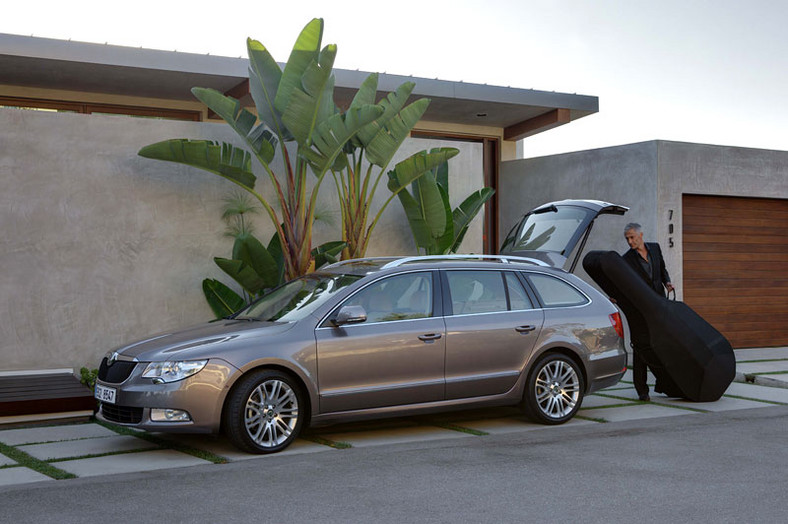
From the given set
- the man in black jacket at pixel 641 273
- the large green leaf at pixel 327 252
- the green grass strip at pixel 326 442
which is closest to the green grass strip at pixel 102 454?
the green grass strip at pixel 326 442

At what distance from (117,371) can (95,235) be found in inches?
176

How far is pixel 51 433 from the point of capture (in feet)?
28.3

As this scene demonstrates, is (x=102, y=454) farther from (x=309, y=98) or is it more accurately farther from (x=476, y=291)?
(x=309, y=98)

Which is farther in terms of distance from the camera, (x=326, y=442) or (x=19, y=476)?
(x=326, y=442)

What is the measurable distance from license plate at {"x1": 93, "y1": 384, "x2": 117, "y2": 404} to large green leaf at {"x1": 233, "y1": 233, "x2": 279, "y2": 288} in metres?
3.88

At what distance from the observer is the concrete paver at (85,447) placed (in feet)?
25.1

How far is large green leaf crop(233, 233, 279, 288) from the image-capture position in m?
11.7

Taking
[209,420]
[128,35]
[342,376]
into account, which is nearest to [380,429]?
[342,376]

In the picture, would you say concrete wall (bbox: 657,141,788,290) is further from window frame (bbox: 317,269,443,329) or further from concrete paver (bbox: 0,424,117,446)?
concrete paver (bbox: 0,424,117,446)

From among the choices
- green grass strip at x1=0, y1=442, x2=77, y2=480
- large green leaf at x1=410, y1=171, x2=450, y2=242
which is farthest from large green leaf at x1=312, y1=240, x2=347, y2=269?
green grass strip at x1=0, y1=442, x2=77, y2=480

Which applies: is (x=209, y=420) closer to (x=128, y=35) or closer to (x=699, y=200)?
(x=128, y=35)

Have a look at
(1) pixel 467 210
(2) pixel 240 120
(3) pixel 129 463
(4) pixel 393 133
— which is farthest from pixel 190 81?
(3) pixel 129 463

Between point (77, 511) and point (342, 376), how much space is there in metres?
2.74

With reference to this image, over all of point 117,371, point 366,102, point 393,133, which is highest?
point 366,102
